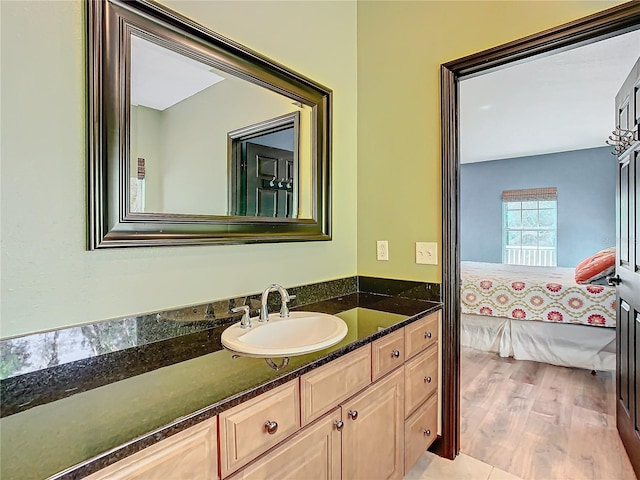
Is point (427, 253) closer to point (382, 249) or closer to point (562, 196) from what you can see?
point (382, 249)

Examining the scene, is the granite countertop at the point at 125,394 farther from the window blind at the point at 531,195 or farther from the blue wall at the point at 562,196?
the window blind at the point at 531,195

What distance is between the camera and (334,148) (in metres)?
2.08

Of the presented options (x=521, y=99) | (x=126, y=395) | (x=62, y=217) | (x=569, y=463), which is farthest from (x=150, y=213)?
(x=521, y=99)

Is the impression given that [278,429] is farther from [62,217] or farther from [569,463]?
[569,463]

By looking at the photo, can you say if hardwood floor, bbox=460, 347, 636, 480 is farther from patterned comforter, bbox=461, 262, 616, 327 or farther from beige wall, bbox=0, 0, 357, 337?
beige wall, bbox=0, 0, 357, 337

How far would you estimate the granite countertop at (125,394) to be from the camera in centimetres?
65

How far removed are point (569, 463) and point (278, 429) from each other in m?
1.79

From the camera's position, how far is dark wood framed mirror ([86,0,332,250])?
112 cm

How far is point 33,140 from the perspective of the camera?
3.28 feet

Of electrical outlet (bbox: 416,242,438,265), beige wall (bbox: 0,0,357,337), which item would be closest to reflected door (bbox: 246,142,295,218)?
beige wall (bbox: 0,0,357,337)

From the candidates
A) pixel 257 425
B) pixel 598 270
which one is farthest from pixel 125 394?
pixel 598 270

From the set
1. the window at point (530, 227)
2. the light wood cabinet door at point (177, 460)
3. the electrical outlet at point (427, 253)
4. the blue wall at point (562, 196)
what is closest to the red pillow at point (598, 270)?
the blue wall at point (562, 196)

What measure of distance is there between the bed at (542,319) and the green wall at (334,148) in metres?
1.81

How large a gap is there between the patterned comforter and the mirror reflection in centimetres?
233
